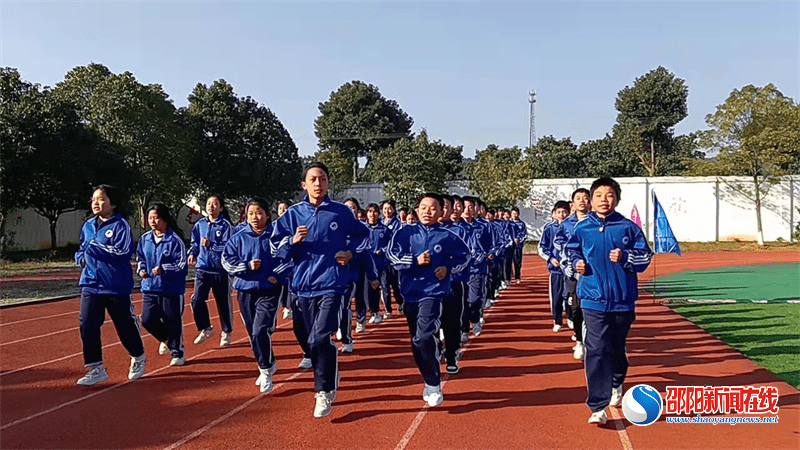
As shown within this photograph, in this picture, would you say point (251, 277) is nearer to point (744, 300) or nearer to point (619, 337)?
point (619, 337)

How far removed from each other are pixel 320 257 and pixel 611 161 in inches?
1429

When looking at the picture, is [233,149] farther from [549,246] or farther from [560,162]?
[549,246]

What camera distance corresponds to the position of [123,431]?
186 inches

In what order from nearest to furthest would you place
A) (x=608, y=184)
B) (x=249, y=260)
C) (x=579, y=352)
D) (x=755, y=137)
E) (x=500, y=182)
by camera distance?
(x=608, y=184) < (x=249, y=260) < (x=579, y=352) < (x=755, y=137) < (x=500, y=182)

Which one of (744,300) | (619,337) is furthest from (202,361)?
(744,300)

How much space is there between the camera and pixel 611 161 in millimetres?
38562

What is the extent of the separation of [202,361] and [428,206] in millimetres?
3289

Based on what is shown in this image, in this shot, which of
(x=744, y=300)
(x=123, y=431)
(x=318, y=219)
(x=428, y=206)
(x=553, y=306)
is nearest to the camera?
(x=123, y=431)

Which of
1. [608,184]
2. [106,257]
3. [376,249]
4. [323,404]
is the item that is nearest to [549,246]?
[376,249]

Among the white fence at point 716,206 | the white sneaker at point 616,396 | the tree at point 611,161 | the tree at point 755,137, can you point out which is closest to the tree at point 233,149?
the white fence at point 716,206

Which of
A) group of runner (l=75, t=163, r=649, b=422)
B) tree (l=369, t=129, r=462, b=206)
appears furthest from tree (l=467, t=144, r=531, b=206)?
group of runner (l=75, t=163, r=649, b=422)

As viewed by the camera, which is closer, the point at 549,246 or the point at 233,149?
the point at 549,246

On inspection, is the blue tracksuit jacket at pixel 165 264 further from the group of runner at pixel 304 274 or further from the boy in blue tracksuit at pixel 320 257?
the boy in blue tracksuit at pixel 320 257

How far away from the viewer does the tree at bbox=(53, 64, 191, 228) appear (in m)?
23.6
